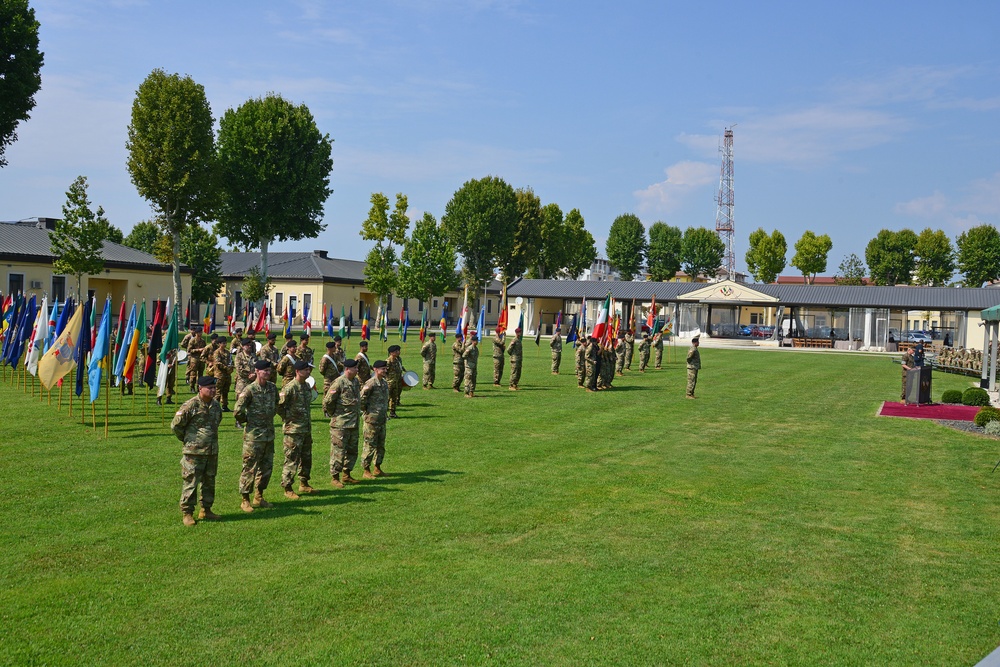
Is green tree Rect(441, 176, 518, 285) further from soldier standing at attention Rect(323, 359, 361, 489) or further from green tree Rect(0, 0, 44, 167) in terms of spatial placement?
soldier standing at attention Rect(323, 359, 361, 489)

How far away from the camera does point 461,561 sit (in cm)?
977

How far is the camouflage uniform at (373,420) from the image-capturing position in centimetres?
1386

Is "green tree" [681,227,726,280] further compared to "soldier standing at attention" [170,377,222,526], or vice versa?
"green tree" [681,227,726,280]

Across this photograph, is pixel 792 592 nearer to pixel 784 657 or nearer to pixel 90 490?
pixel 784 657

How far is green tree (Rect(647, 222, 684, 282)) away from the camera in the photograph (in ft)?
388

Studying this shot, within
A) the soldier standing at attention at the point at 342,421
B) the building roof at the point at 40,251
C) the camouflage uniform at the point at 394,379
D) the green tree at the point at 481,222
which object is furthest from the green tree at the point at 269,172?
the soldier standing at attention at the point at 342,421

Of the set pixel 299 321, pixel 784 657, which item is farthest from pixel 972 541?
pixel 299 321

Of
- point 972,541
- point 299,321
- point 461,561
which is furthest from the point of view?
point 299,321

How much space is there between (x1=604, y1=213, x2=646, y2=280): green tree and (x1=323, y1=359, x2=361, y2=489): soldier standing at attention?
10635 centimetres

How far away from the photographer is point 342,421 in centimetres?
1318

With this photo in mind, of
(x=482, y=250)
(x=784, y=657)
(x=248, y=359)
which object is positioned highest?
(x=482, y=250)

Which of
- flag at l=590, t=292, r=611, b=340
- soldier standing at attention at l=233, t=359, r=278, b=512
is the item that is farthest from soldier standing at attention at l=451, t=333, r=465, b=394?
soldier standing at attention at l=233, t=359, r=278, b=512

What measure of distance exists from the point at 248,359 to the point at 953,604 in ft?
51.5

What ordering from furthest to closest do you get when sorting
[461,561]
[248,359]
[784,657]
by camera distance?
[248,359]
[461,561]
[784,657]
